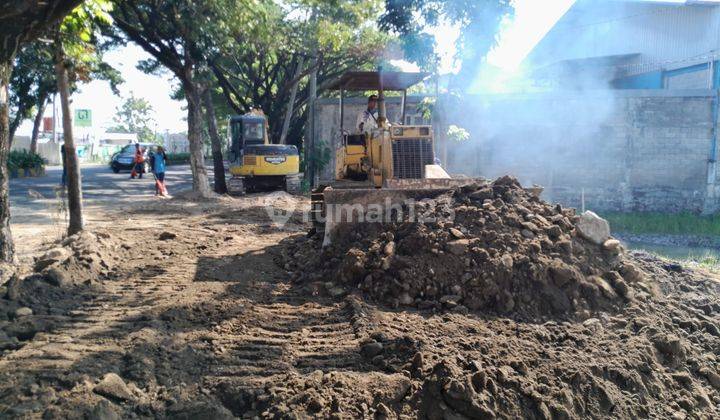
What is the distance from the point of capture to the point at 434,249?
6.89 meters

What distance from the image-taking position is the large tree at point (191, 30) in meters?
15.1

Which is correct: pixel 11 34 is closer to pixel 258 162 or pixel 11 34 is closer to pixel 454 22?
pixel 454 22

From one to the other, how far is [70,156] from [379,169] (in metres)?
4.77

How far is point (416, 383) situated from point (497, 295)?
2.12 meters

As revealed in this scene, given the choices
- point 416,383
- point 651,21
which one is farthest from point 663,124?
point 416,383

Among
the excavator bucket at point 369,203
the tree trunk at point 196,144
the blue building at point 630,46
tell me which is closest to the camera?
the excavator bucket at point 369,203

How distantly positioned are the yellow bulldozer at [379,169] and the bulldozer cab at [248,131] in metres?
11.2

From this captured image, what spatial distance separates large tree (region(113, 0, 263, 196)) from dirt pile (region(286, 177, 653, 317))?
9209 millimetres

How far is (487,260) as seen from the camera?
6652mm

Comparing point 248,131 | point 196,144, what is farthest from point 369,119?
point 248,131

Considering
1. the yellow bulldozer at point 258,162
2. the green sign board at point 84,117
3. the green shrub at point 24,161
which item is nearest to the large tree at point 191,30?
the yellow bulldozer at point 258,162

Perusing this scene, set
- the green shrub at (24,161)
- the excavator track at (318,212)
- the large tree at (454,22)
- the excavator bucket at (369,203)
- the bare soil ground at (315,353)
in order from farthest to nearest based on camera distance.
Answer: the green shrub at (24,161)
the large tree at (454,22)
the excavator track at (318,212)
the excavator bucket at (369,203)
the bare soil ground at (315,353)

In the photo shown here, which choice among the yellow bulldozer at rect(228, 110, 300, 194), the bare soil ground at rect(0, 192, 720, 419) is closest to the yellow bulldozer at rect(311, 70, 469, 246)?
the bare soil ground at rect(0, 192, 720, 419)

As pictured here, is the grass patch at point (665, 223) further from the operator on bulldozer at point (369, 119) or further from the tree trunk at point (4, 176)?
the tree trunk at point (4, 176)
